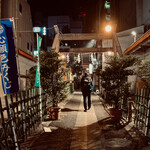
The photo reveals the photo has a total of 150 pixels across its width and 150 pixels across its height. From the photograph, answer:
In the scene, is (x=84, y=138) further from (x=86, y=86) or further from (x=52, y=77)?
(x=86, y=86)

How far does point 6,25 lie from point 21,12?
64.1 feet

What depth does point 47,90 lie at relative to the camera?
29.2 feet

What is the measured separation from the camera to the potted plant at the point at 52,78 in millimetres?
8648

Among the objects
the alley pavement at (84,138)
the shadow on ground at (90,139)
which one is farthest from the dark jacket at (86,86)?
the shadow on ground at (90,139)

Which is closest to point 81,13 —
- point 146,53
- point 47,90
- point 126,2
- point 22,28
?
point 47,90

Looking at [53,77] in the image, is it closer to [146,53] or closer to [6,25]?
[6,25]

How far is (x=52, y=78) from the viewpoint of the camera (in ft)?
29.7

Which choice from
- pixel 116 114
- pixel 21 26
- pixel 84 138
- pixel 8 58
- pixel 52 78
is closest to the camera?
pixel 8 58

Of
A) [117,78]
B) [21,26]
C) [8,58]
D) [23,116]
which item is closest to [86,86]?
[117,78]

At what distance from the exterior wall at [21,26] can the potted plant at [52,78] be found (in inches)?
388

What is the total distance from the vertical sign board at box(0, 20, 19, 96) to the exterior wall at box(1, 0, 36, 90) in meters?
13.4

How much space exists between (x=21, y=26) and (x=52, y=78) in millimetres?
15573

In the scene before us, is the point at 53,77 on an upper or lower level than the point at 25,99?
upper

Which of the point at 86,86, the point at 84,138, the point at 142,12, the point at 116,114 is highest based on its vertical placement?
the point at 142,12
